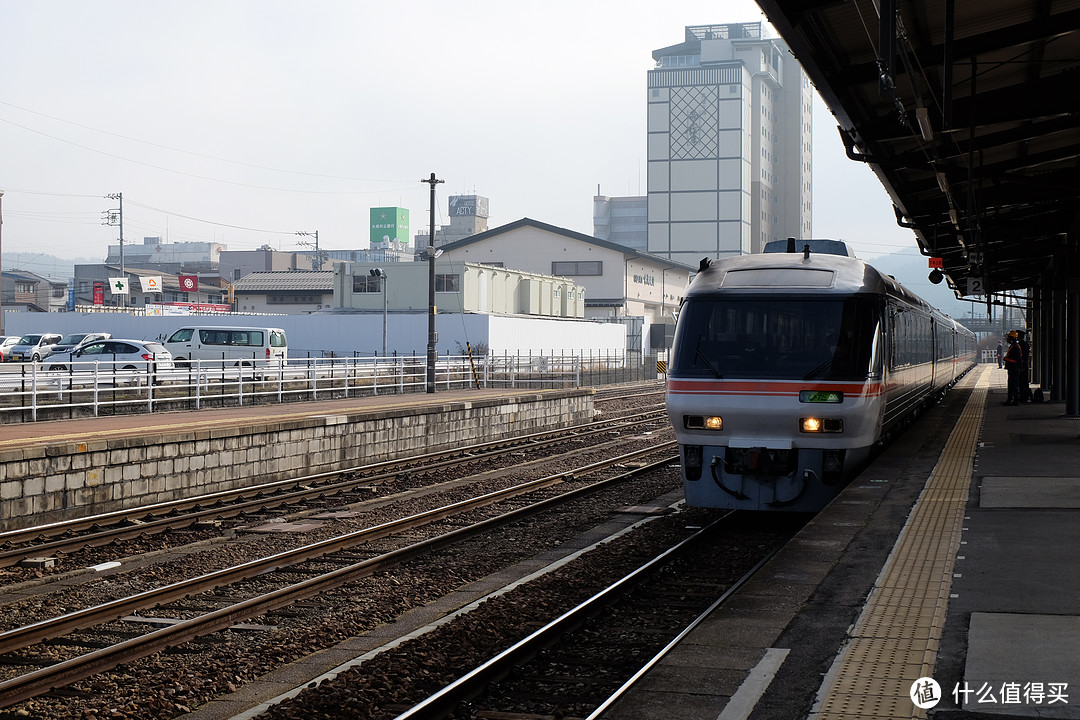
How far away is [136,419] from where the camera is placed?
1775 centimetres

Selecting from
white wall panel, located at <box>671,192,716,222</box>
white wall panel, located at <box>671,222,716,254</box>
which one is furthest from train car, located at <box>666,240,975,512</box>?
white wall panel, located at <box>671,192,716,222</box>

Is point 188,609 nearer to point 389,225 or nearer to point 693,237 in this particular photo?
point 693,237

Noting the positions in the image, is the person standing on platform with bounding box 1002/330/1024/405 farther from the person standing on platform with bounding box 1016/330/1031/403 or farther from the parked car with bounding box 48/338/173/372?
the parked car with bounding box 48/338/173/372

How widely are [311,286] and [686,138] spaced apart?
42.5m

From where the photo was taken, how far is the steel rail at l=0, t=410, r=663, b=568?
1084 centimetres

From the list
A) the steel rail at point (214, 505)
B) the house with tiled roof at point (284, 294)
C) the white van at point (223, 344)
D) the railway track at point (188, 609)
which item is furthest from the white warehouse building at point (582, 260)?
the railway track at point (188, 609)

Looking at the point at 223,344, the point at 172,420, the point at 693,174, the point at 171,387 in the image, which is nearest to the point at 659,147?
the point at 693,174

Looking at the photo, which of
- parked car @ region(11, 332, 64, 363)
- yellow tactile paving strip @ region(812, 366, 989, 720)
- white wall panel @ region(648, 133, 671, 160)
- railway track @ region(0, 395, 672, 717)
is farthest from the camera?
Answer: white wall panel @ region(648, 133, 671, 160)

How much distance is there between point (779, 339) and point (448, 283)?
4702cm

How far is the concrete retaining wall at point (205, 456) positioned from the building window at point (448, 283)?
1320 inches

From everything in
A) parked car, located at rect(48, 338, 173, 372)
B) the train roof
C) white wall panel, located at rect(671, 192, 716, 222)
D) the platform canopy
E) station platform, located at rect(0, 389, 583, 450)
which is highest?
white wall panel, located at rect(671, 192, 716, 222)

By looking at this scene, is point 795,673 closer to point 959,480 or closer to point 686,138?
point 959,480

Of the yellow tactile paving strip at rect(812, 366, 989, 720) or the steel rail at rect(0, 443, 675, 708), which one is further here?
the steel rail at rect(0, 443, 675, 708)

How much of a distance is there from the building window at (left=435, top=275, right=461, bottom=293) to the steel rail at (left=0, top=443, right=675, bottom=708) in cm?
4436
